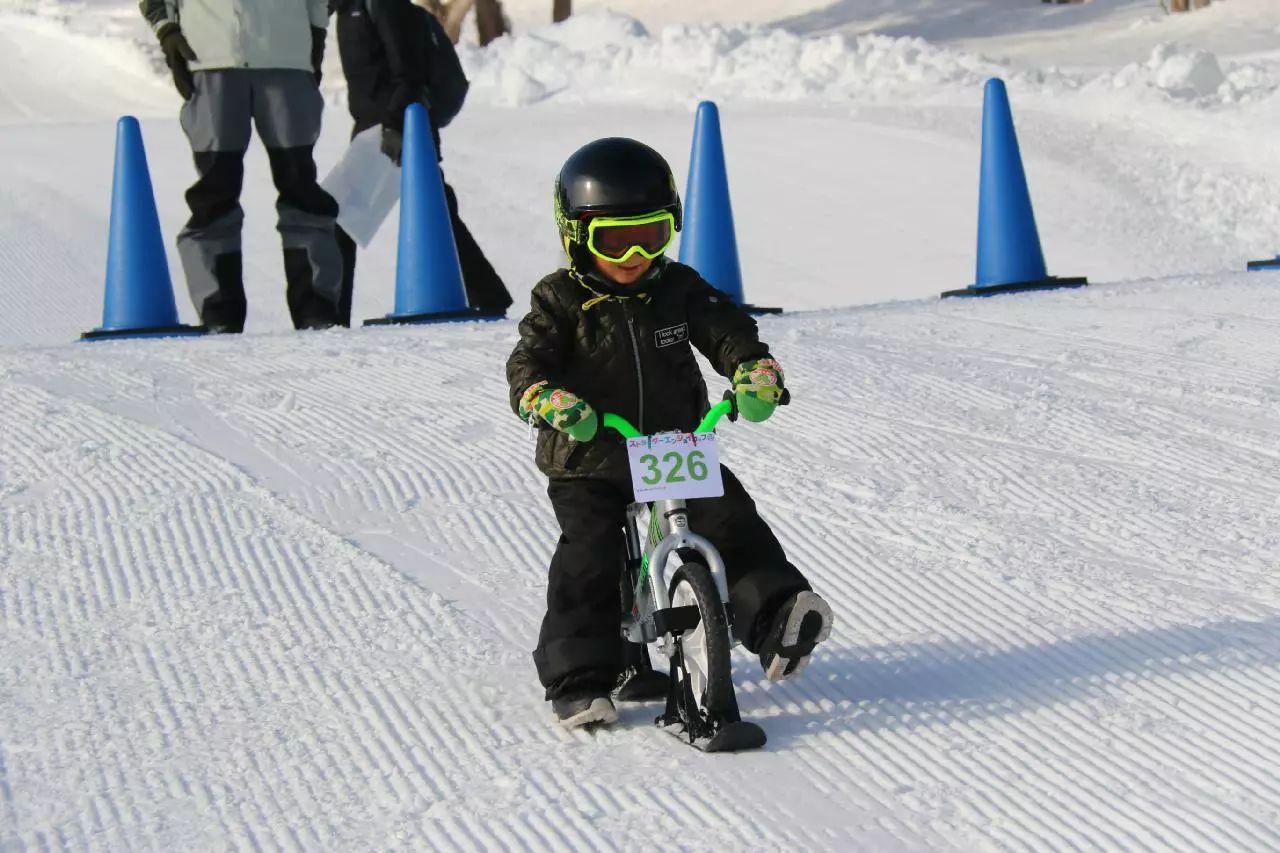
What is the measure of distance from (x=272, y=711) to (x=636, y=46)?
16.3 metres

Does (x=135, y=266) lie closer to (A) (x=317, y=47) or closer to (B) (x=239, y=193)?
(B) (x=239, y=193)

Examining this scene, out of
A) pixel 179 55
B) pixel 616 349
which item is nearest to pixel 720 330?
pixel 616 349

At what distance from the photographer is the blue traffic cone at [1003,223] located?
891 cm

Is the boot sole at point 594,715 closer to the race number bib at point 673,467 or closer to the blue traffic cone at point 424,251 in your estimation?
the race number bib at point 673,467

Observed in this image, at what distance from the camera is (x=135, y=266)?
Result: 27.1ft

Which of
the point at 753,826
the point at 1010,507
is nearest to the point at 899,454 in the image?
the point at 1010,507

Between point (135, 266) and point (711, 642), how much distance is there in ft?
18.1

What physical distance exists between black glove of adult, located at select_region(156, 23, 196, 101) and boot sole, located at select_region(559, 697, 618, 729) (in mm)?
4656

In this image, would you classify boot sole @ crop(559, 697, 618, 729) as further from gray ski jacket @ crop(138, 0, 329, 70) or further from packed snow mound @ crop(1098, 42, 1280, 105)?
packed snow mound @ crop(1098, 42, 1280, 105)

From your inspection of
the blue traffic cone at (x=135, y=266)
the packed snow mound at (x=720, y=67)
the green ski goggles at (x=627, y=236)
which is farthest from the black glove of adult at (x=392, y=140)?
the packed snow mound at (x=720, y=67)

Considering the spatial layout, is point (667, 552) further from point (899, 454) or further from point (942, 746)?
point (899, 454)

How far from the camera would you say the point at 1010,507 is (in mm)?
5125

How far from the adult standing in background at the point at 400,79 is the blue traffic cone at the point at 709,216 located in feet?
3.16

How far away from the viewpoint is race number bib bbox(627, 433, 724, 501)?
340 centimetres
